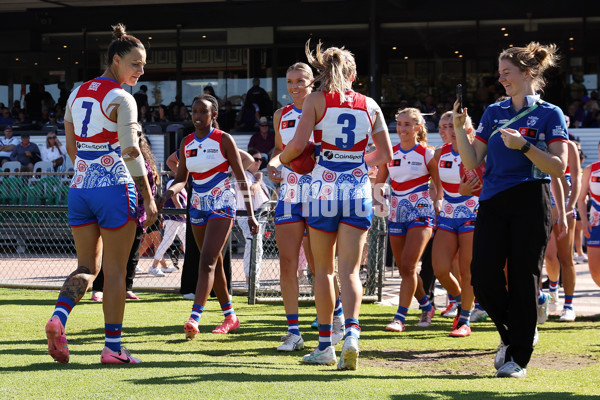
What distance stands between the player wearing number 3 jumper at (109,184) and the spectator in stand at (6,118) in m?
21.0

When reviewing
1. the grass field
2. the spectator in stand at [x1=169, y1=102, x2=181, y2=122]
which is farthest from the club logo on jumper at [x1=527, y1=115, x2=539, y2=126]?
the spectator in stand at [x1=169, y1=102, x2=181, y2=122]

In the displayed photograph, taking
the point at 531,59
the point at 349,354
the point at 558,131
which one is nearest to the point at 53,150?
the point at 349,354

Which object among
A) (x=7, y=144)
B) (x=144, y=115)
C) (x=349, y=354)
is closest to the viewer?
(x=349, y=354)

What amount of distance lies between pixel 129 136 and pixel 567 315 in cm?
519

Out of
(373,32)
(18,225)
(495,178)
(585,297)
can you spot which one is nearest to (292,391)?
(495,178)

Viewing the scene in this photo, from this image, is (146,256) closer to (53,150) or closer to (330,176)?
(53,150)

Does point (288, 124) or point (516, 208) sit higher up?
point (288, 124)

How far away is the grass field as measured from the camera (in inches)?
190

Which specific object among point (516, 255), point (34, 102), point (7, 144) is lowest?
point (516, 255)

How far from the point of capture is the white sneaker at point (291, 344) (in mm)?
6512

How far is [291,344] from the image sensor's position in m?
6.53

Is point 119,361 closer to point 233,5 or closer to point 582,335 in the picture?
point 582,335

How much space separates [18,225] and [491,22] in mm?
16340

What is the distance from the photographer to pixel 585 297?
11.0 metres
